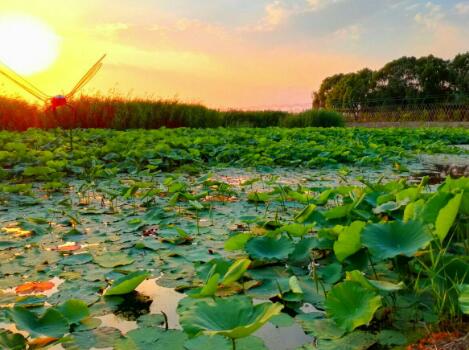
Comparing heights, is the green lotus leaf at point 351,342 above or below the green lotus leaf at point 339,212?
below

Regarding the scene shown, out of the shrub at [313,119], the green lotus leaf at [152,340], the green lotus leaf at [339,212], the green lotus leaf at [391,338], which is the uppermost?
the shrub at [313,119]

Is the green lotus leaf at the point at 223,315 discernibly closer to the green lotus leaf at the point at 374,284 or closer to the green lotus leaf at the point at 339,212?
the green lotus leaf at the point at 374,284

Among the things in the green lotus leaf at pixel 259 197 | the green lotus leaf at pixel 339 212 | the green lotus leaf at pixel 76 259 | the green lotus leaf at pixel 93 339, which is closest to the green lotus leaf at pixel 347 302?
the green lotus leaf at pixel 93 339

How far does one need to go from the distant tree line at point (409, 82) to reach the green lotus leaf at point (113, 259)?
2638cm

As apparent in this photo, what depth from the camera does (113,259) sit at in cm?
143

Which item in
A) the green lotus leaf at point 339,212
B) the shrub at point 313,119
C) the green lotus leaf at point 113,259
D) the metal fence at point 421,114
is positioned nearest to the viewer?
the green lotus leaf at point 113,259

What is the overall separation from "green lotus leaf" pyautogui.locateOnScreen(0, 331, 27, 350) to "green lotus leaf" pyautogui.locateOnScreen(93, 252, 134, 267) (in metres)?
0.50

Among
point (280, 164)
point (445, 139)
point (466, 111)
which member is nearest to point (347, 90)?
point (466, 111)

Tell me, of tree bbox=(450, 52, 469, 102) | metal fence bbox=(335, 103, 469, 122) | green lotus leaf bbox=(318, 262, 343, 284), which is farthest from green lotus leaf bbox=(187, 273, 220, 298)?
tree bbox=(450, 52, 469, 102)

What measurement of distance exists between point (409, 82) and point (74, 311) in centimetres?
3253

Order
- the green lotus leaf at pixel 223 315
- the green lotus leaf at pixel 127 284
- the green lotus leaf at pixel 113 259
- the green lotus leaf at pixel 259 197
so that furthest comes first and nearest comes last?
the green lotus leaf at pixel 259 197
the green lotus leaf at pixel 113 259
the green lotus leaf at pixel 127 284
the green lotus leaf at pixel 223 315

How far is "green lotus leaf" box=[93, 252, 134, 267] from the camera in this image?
4.57ft

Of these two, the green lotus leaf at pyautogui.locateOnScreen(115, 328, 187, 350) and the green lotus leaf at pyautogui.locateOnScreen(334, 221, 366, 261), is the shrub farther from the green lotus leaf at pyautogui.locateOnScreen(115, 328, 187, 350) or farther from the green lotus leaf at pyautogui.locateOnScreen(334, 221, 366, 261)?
the green lotus leaf at pyautogui.locateOnScreen(115, 328, 187, 350)

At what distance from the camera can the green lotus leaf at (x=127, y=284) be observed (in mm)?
1108
